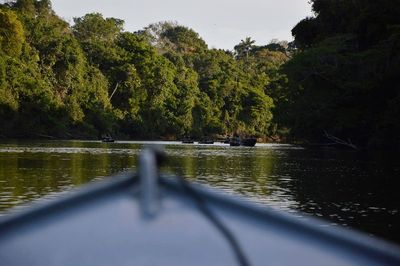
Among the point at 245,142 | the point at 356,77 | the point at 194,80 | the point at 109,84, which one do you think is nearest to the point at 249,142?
the point at 245,142

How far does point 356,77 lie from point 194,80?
52561 mm

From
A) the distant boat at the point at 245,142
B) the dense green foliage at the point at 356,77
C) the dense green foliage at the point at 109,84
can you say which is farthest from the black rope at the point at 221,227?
the dense green foliage at the point at 109,84

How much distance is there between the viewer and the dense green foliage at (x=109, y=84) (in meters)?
63.5

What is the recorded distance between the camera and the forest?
35906 millimetres

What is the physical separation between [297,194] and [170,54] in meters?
75.5

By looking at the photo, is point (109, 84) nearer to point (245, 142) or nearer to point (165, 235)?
point (245, 142)

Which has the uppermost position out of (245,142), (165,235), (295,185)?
(245,142)

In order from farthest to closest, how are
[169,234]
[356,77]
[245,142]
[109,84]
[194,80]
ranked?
[194,80], [109,84], [245,142], [356,77], [169,234]

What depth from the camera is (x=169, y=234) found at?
2945 mm

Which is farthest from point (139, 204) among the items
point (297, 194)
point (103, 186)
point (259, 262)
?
point (297, 194)

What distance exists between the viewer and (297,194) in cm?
1614

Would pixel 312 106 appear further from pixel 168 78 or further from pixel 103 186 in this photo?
pixel 168 78

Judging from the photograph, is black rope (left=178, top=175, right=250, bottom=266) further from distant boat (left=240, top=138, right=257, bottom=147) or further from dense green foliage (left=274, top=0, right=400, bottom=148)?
distant boat (left=240, top=138, right=257, bottom=147)

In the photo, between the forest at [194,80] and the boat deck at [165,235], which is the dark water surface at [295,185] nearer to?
the boat deck at [165,235]
